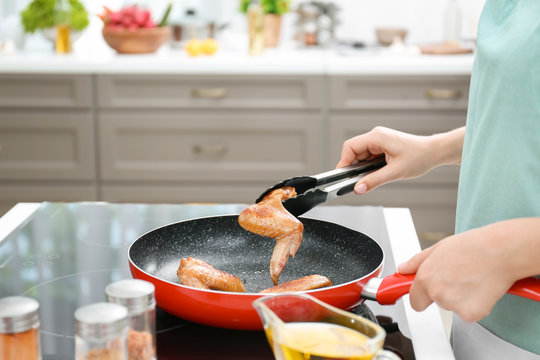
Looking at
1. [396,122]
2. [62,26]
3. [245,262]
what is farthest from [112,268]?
[62,26]

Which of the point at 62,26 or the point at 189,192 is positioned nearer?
the point at 189,192

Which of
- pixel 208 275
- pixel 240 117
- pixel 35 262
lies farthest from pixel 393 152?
pixel 240 117

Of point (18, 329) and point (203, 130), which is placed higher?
point (18, 329)

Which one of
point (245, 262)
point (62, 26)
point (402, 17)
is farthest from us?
point (402, 17)

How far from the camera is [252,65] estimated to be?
2938 millimetres

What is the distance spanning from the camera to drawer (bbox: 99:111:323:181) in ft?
9.85

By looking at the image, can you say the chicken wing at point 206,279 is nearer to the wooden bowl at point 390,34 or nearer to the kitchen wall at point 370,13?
the wooden bowl at point 390,34

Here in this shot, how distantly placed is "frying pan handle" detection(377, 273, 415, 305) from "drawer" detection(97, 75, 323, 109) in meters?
2.12

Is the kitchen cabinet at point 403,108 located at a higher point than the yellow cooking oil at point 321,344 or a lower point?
lower

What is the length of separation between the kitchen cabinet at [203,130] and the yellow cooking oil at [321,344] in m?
2.31

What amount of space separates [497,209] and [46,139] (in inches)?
98.0

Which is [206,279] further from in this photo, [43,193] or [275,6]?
[275,6]

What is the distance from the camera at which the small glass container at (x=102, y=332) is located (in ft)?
2.00

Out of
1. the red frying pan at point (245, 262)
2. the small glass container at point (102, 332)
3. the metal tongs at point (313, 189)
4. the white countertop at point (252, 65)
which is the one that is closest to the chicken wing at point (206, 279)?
the red frying pan at point (245, 262)
